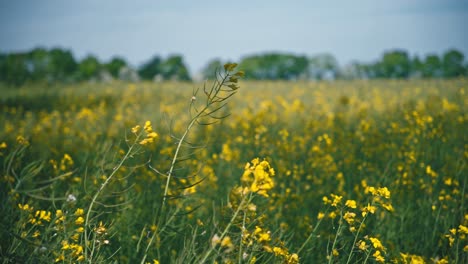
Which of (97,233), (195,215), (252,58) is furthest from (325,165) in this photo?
(252,58)

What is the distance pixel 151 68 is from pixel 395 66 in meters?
51.7

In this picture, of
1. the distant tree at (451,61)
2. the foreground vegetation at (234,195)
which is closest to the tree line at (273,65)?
the distant tree at (451,61)

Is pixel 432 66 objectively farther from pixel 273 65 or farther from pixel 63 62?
pixel 63 62

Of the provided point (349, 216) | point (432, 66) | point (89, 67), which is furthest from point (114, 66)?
point (349, 216)

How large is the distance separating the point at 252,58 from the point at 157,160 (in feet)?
276

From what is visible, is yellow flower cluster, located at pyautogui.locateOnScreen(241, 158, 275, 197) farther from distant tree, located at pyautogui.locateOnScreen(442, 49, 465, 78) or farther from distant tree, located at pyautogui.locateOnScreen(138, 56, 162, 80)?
distant tree, located at pyautogui.locateOnScreen(442, 49, 465, 78)

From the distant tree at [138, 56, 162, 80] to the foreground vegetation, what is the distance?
2786 inches

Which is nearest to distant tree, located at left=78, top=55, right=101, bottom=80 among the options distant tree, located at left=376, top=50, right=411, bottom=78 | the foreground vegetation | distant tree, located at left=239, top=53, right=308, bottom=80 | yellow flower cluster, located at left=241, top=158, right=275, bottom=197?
distant tree, located at left=239, top=53, right=308, bottom=80

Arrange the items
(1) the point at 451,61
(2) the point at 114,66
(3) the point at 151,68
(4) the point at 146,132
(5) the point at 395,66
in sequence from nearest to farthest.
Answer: (4) the point at 146,132
(1) the point at 451,61
(5) the point at 395,66
(2) the point at 114,66
(3) the point at 151,68

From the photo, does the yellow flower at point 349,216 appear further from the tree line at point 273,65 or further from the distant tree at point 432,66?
the distant tree at point 432,66

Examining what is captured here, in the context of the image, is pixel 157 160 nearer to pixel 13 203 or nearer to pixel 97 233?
pixel 13 203

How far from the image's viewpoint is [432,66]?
70.3 m

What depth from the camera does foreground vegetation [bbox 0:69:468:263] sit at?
1.57 metres

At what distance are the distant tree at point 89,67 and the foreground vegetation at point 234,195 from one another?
73.4 m
